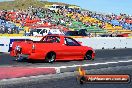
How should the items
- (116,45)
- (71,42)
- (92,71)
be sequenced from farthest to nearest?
(116,45)
(71,42)
(92,71)

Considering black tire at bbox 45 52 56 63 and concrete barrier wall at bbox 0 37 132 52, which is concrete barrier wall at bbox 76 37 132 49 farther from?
black tire at bbox 45 52 56 63

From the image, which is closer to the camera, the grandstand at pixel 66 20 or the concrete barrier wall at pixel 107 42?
the concrete barrier wall at pixel 107 42

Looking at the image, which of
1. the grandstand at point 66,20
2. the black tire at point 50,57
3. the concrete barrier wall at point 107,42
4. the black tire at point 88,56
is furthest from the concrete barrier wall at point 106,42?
the black tire at point 50,57

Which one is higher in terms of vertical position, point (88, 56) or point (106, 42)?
point (106, 42)

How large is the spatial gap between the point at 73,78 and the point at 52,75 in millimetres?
1109

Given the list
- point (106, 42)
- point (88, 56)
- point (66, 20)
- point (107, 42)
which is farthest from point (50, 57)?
point (66, 20)

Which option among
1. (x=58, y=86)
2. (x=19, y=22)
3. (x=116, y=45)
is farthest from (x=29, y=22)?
(x=58, y=86)

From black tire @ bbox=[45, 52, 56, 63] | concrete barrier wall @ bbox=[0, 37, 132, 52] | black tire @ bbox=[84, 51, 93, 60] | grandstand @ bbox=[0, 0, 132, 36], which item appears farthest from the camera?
grandstand @ bbox=[0, 0, 132, 36]

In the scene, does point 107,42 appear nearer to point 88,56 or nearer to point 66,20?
point 88,56

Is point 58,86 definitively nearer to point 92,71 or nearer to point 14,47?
point 92,71

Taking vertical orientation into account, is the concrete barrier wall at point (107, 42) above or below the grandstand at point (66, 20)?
below

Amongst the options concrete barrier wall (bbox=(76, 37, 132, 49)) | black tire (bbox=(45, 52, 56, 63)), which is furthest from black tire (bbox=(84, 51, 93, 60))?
concrete barrier wall (bbox=(76, 37, 132, 49))

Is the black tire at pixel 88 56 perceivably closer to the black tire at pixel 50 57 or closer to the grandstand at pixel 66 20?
the black tire at pixel 50 57

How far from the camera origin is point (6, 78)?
43.7 ft
